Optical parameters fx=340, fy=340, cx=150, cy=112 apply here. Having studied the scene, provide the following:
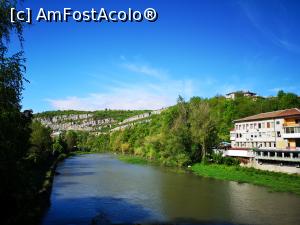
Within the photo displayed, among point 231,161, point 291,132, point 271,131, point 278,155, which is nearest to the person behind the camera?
point 291,132

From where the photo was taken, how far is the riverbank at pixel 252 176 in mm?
50309

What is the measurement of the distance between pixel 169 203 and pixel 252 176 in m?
26.3

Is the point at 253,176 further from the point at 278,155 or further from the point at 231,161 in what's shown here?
the point at 231,161

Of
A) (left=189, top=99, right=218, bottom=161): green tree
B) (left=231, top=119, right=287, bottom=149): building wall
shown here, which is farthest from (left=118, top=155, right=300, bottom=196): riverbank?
(left=231, top=119, right=287, bottom=149): building wall

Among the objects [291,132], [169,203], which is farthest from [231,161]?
[169,203]

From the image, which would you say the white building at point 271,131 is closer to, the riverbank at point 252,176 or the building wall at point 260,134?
the building wall at point 260,134

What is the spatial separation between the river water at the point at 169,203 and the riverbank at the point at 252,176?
2.81 metres

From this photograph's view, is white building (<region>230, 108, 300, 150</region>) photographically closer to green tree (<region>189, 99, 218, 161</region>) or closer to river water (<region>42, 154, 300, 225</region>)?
green tree (<region>189, 99, 218, 161</region>)

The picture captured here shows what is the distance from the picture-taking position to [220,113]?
127 meters

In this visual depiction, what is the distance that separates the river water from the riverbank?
111 inches

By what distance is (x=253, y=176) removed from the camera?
6128 cm

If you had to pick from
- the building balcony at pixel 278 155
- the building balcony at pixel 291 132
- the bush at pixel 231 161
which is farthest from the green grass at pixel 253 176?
the building balcony at pixel 291 132

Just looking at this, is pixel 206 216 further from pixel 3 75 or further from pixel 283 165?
Answer: pixel 283 165

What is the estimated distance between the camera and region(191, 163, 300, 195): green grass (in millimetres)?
50281
